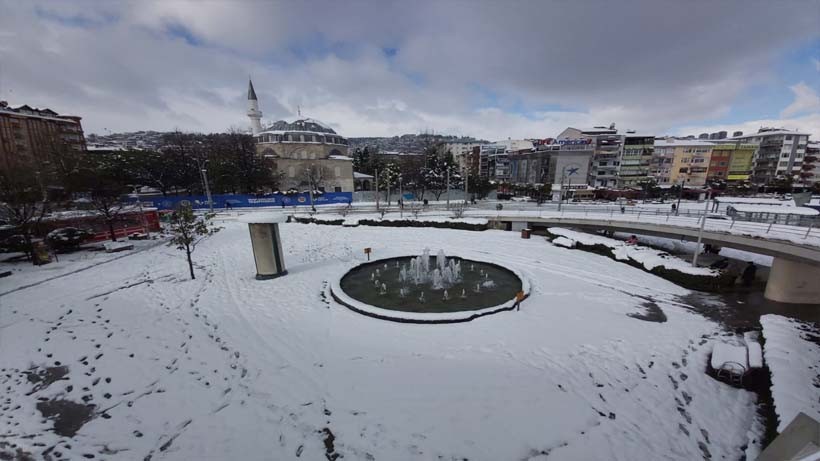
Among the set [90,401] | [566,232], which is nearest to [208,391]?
[90,401]

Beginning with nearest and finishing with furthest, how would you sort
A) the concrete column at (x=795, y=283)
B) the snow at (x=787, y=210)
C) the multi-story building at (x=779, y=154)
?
the concrete column at (x=795, y=283) → the snow at (x=787, y=210) → the multi-story building at (x=779, y=154)

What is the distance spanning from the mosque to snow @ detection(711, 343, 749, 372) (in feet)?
170

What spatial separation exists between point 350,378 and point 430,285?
21.4 feet

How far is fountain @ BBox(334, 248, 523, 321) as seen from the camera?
11.9 metres

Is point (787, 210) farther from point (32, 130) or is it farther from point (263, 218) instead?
point (32, 130)

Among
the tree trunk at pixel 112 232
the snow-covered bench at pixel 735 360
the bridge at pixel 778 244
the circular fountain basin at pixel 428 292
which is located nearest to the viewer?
the snow-covered bench at pixel 735 360

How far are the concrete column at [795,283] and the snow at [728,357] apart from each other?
28.0 ft

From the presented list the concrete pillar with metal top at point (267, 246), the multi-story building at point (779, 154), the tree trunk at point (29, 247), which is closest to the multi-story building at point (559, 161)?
the multi-story building at point (779, 154)

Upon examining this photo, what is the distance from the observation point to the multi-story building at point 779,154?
55.1 meters

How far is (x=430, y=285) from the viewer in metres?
13.7

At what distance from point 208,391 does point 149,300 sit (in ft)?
23.7

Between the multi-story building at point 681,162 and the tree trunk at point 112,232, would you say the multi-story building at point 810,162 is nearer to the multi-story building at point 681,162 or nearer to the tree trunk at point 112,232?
the multi-story building at point 681,162

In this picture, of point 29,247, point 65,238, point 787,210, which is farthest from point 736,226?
point 65,238

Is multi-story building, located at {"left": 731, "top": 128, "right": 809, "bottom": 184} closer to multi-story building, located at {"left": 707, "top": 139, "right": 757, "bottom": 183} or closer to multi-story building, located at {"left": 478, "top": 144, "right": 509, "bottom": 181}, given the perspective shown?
multi-story building, located at {"left": 707, "top": 139, "right": 757, "bottom": 183}
